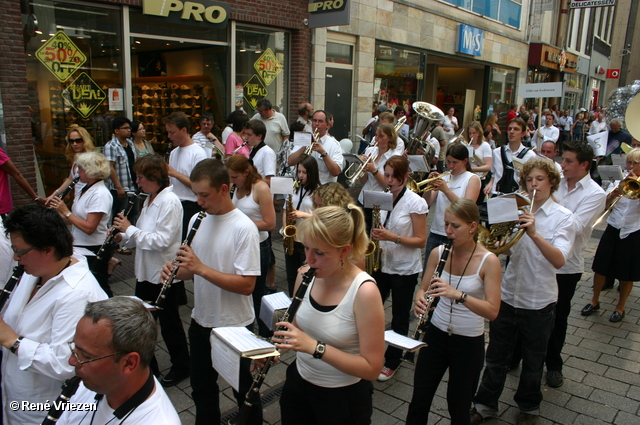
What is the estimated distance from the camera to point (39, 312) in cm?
245

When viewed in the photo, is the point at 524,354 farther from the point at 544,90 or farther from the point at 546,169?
the point at 544,90

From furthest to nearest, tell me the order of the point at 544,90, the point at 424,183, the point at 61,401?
the point at 544,90
the point at 424,183
the point at 61,401

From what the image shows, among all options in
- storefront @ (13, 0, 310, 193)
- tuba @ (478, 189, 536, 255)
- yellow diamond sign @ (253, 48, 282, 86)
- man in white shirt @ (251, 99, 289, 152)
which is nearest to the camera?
tuba @ (478, 189, 536, 255)

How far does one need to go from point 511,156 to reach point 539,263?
4.14 metres

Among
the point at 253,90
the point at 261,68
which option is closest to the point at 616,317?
the point at 253,90

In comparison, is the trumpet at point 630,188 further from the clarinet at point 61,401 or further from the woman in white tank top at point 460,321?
the clarinet at point 61,401

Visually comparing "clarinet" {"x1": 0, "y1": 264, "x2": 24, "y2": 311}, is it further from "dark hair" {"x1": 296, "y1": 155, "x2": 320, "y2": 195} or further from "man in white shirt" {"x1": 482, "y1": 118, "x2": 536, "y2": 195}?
"man in white shirt" {"x1": 482, "y1": 118, "x2": 536, "y2": 195}

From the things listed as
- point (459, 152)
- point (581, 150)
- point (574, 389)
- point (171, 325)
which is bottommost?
point (574, 389)

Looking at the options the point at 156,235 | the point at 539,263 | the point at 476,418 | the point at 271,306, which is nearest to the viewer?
the point at 271,306

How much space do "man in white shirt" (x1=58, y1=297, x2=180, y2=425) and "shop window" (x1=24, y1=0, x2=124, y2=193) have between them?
21.8 feet

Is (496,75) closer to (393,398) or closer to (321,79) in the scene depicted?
(321,79)

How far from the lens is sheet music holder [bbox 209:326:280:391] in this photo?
211 centimetres

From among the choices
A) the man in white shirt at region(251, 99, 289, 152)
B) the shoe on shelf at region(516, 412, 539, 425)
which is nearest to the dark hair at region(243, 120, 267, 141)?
the man in white shirt at region(251, 99, 289, 152)

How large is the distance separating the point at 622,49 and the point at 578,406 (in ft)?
138
